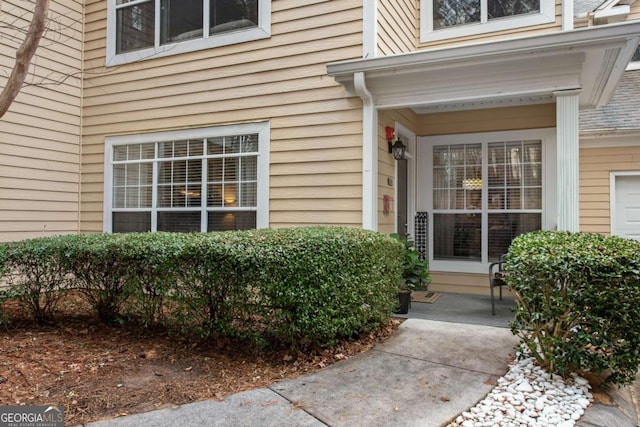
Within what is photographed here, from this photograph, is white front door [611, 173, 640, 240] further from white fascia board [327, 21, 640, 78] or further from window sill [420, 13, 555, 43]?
white fascia board [327, 21, 640, 78]

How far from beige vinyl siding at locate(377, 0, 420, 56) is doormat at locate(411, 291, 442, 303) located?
319 cm

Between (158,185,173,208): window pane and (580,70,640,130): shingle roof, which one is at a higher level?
(580,70,640,130): shingle roof

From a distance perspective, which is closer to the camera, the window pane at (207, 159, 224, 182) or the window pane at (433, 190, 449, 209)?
the window pane at (207, 159, 224, 182)

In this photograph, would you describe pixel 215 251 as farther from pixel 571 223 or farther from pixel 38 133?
pixel 38 133

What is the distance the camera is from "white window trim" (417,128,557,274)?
584 centimetres

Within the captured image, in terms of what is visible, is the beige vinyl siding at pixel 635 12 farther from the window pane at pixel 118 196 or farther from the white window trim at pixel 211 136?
the window pane at pixel 118 196

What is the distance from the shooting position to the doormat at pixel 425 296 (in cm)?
566

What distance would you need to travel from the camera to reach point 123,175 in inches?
265

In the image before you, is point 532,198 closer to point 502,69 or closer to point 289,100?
point 502,69

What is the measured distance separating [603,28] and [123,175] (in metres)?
6.45

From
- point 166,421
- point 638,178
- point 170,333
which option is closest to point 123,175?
point 170,333

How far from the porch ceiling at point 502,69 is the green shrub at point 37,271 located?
354cm

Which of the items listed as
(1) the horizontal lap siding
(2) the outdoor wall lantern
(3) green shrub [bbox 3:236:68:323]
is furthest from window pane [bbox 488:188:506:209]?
(3) green shrub [bbox 3:236:68:323]

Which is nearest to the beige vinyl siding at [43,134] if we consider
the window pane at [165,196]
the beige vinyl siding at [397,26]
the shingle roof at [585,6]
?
the window pane at [165,196]
